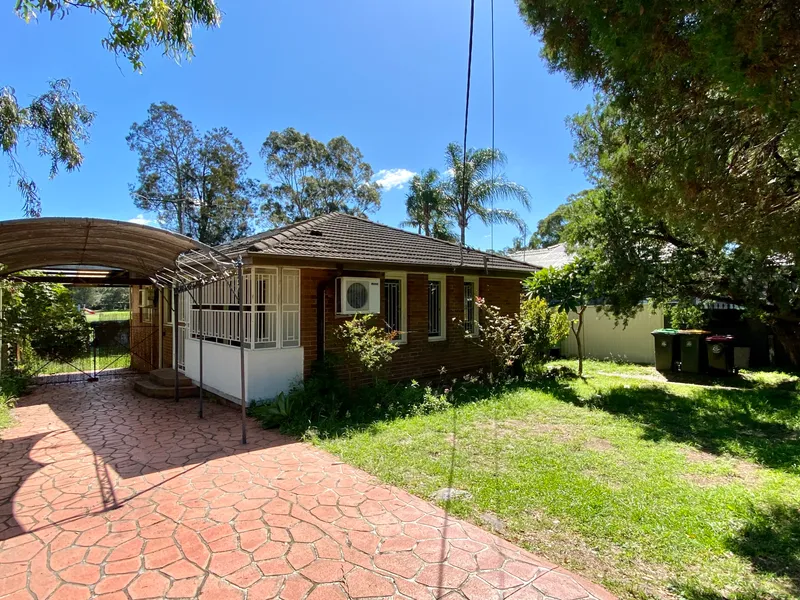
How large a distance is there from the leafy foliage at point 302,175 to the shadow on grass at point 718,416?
2522 cm

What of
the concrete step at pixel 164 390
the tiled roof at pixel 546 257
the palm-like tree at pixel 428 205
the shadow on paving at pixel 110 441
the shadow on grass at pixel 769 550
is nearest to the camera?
the shadow on grass at pixel 769 550

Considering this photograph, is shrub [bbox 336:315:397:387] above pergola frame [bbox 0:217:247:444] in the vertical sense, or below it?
below

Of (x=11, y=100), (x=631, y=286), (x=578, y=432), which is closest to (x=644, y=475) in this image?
(x=578, y=432)

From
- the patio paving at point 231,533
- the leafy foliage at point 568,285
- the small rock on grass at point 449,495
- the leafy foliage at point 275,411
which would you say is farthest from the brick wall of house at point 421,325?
the small rock on grass at point 449,495

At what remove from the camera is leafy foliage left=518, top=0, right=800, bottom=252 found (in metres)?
2.53

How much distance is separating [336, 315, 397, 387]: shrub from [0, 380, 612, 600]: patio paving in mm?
2414

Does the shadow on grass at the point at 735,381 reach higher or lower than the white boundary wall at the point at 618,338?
lower

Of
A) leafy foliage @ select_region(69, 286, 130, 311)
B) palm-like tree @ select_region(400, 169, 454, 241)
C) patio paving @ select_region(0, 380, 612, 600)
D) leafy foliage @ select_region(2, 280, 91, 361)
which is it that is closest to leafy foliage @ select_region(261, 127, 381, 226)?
palm-like tree @ select_region(400, 169, 454, 241)

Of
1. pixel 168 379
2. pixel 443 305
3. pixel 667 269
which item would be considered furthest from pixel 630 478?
pixel 168 379

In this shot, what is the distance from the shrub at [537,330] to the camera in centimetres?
1197

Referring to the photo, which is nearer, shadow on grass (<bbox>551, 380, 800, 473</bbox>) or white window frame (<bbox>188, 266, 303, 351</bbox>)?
shadow on grass (<bbox>551, 380, 800, 473</bbox>)

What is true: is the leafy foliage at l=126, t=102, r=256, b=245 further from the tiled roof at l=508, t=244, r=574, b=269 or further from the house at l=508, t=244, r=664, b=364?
the house at l=508, t=244, r=664, b=364

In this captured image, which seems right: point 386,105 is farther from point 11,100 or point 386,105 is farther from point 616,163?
point 616,163

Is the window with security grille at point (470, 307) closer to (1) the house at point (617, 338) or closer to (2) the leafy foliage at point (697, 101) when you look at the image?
(1) the house at point (617, 338)
